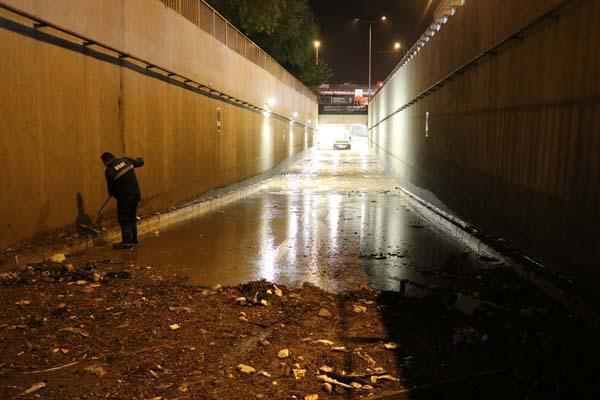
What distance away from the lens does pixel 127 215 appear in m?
9.85

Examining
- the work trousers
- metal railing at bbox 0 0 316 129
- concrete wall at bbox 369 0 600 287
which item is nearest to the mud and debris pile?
concrete wall at bbox 369 0 600 287

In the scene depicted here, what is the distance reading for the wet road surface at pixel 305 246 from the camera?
7973 millimetres

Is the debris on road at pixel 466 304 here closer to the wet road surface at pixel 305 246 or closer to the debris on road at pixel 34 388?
the wet road surface at pixel 305 246

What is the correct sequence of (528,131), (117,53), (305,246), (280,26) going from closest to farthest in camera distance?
(528,131) → (305,246) → (117,53) → (280,26)

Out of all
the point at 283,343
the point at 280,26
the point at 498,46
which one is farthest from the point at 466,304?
the point at 280,26

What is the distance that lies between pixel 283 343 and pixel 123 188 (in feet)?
18.5

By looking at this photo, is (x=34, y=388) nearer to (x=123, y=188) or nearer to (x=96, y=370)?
(x=96, y=370)

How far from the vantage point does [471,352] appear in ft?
16.1

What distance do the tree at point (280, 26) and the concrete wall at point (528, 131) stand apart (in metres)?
17.0

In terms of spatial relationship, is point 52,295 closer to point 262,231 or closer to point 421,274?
point 421,274

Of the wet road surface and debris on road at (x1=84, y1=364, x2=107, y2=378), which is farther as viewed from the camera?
the wet road surface

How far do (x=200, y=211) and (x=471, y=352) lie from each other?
11.4m

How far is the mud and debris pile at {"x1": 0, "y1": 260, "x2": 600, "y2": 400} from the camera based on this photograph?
4.22 metres

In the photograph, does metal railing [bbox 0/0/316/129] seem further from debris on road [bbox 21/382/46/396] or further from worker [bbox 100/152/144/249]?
debris on road [bbox 21/382/46/396]
